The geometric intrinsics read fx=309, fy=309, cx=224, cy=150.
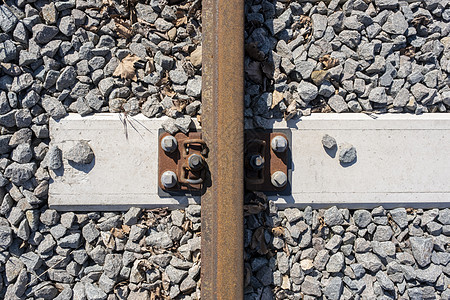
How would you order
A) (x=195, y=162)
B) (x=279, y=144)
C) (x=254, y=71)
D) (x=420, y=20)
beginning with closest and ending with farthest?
(x=195, y=162) → (x=279, y=144) → (x=254, y=71) → (x=420, y=20)

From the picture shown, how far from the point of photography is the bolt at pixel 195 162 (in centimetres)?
248

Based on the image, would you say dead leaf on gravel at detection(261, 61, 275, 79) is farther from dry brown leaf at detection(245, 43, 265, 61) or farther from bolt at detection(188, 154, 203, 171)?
bolt at detection(188, 154, 203, 171)

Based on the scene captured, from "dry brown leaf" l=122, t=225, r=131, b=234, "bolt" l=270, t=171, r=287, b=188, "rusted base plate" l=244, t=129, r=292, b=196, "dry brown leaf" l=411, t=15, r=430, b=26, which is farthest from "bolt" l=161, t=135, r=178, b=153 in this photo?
"dry brown leaf" l=411, t=15, r=430, b=26

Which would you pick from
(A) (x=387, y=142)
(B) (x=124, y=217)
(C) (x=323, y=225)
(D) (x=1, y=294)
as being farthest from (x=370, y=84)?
(D) (x=1, y=294)

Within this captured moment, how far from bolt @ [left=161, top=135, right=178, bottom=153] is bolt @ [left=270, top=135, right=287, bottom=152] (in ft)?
2.88

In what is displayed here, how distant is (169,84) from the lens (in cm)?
288

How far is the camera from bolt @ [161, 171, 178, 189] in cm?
272

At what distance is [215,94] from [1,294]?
2.68 metres

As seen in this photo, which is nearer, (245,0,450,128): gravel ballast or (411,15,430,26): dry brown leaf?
(245,0,450,128): gravel ballast

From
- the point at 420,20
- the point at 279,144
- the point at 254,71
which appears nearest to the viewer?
the point at 279,144

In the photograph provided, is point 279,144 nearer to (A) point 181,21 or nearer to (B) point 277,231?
(B) point 277,231

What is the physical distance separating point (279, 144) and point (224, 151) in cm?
53

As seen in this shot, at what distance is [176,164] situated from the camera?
2812 mm

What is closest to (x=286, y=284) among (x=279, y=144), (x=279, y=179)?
(x=279, y=179)
